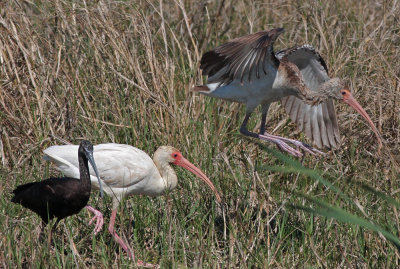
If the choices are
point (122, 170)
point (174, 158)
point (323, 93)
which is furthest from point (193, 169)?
point (323, 93)

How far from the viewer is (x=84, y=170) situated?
16.5 ft

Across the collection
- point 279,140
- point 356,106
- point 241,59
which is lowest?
point 279,140

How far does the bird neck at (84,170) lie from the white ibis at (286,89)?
1468 mm

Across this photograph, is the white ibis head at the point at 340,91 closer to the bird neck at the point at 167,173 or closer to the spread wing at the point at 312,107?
the spread wing at the point at 312,107

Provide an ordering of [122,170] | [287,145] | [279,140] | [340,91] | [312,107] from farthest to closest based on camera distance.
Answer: [312,107], [340,91], [279,140], [287,145], [122,170]

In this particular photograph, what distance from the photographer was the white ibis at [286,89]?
6289 millimetres

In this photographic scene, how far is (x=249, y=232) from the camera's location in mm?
4988

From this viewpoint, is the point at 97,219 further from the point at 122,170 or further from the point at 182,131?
the point at 182,131

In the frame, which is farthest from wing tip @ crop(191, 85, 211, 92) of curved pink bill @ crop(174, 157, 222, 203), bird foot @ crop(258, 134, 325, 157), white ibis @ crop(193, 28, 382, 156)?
curved pink bill @ crop(174, 157, 222, 203)

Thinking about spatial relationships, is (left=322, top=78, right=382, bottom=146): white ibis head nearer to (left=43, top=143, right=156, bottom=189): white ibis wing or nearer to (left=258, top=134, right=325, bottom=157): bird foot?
(left=258, top=134, right=325, bottom=157): bird foot

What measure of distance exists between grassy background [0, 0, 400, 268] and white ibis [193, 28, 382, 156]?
0.18 metres

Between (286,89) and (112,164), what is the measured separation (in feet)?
6.16

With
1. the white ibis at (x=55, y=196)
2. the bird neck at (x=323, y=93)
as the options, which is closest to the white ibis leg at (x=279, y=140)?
the bird neck at (x=323, y=93)

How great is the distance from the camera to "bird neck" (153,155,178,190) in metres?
5.68
